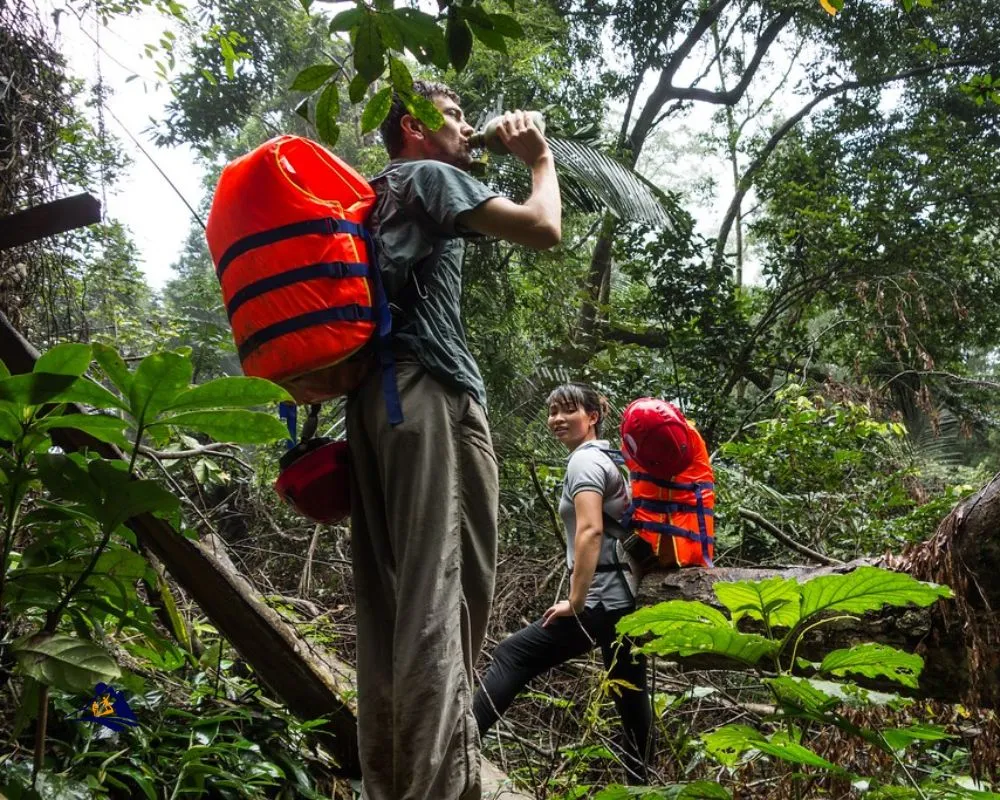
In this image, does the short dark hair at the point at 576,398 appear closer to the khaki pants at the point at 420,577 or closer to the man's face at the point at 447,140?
the man's face at the point at 447,140

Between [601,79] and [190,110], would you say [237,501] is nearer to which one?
[601,79]

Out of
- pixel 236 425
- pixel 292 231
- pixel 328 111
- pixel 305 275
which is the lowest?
pixel 236 425

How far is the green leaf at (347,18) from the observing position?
1.20 metres

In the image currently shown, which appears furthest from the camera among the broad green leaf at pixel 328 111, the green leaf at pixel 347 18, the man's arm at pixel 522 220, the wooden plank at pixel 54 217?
the wooden plank at pixel 54 217

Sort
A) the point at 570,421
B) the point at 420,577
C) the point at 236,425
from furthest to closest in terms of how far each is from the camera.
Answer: the point at 570,421, the point at 420,577, the point at 236,425

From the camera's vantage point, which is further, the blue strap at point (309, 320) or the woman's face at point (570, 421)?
the woman's face at point (570, 421)

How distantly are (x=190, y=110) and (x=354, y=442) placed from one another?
1383cm

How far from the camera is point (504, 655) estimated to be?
322 centimetres

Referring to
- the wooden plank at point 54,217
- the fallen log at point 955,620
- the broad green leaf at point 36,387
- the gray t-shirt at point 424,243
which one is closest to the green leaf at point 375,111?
the gray t-shirt at point 424,243

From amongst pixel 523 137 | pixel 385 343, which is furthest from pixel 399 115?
pixel 385 343

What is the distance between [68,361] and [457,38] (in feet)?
2.56

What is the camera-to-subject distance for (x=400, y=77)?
4.59ft

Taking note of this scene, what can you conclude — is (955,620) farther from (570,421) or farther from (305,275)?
(305,275)

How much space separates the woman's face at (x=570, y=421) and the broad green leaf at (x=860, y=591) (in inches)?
94.5
